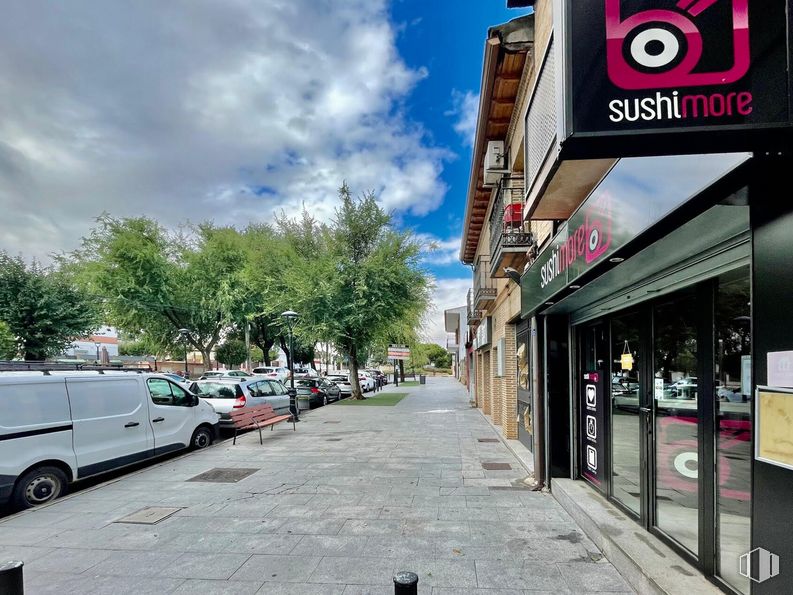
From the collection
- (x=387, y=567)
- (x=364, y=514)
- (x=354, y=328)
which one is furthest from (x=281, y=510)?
(x=354, y=328)

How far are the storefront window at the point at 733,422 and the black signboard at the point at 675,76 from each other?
122 cm

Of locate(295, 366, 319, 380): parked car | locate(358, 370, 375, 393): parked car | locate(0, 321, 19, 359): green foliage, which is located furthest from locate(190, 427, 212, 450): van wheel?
locate(358, 370, 375, 393): parked car

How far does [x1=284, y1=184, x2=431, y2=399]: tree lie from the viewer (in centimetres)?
2223

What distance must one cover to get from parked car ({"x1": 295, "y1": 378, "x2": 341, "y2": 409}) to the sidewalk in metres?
11.9

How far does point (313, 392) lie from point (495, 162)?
15.9 m

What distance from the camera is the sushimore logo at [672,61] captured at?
222 centimetres

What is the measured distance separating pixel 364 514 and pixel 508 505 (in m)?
1.86

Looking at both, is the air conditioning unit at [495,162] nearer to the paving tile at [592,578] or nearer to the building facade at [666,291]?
the building facade at [666,291]

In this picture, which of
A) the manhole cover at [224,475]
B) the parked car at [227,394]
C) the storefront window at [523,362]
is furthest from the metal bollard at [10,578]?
the parked car at [227,394]

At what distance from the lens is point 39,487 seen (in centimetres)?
673

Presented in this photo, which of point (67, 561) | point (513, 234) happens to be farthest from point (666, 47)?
point (67, 561)

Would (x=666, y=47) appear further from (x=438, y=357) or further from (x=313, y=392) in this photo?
(x=438, y=357)

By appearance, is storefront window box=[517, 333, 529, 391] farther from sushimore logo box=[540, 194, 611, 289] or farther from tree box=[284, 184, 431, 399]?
tree box=[284, 184, 431, 399]

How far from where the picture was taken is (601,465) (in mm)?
5844
